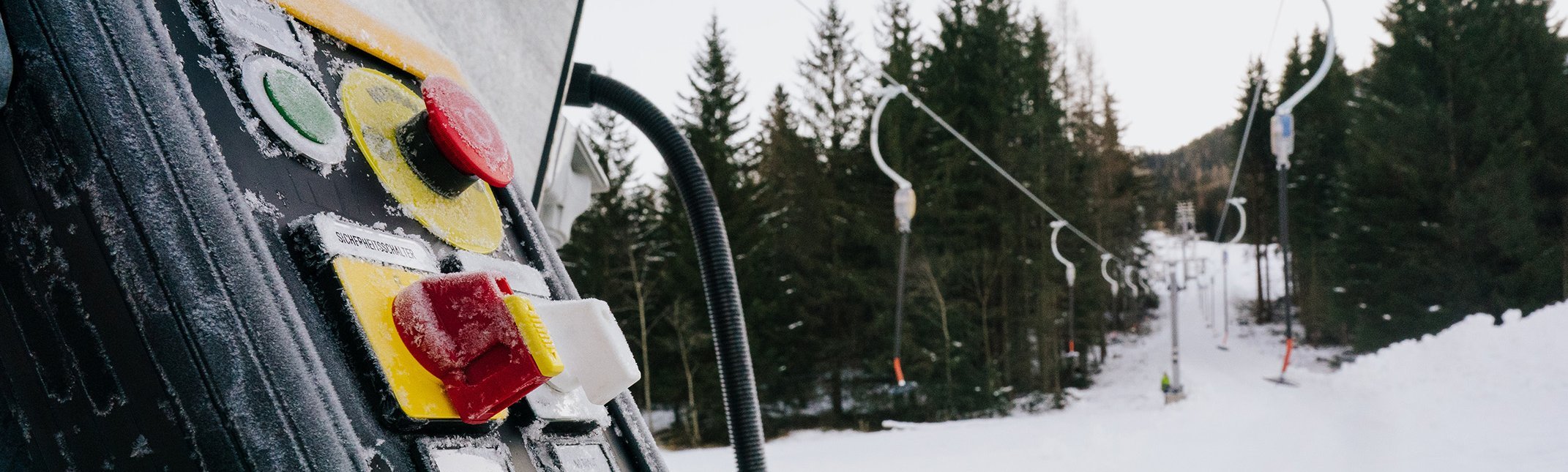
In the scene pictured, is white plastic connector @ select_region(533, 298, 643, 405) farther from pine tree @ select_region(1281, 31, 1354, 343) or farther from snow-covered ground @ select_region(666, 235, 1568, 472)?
pine tree @ select_region(1281, 31, 1354, 343)

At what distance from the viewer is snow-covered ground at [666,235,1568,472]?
5.67 m

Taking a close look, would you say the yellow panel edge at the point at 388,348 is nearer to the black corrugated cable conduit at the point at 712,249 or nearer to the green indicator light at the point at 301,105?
the green indicator light at the point at 301,105

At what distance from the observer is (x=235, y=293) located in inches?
12.1

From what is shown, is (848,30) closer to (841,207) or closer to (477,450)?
(841,207)

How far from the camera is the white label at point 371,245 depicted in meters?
0.36

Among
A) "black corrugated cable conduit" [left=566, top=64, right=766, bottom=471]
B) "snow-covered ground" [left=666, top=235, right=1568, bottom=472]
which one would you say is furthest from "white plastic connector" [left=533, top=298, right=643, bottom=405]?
"snow-covered ground" [left=666, top=235, right=1568, bottom=472]

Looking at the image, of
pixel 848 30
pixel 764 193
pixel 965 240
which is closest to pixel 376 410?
pixel 764 193

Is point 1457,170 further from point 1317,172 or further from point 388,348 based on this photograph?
point 388,348

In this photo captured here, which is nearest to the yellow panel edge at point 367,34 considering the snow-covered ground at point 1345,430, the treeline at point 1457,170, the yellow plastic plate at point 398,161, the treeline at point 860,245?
the yellow plastic plate at point 398,161

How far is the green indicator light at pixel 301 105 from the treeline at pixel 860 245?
17549 mm

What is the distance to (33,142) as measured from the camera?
Answer: 32 cm

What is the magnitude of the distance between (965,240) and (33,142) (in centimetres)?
2130

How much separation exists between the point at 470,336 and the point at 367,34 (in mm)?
264

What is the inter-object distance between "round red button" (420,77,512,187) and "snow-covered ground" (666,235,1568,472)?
232 inches
